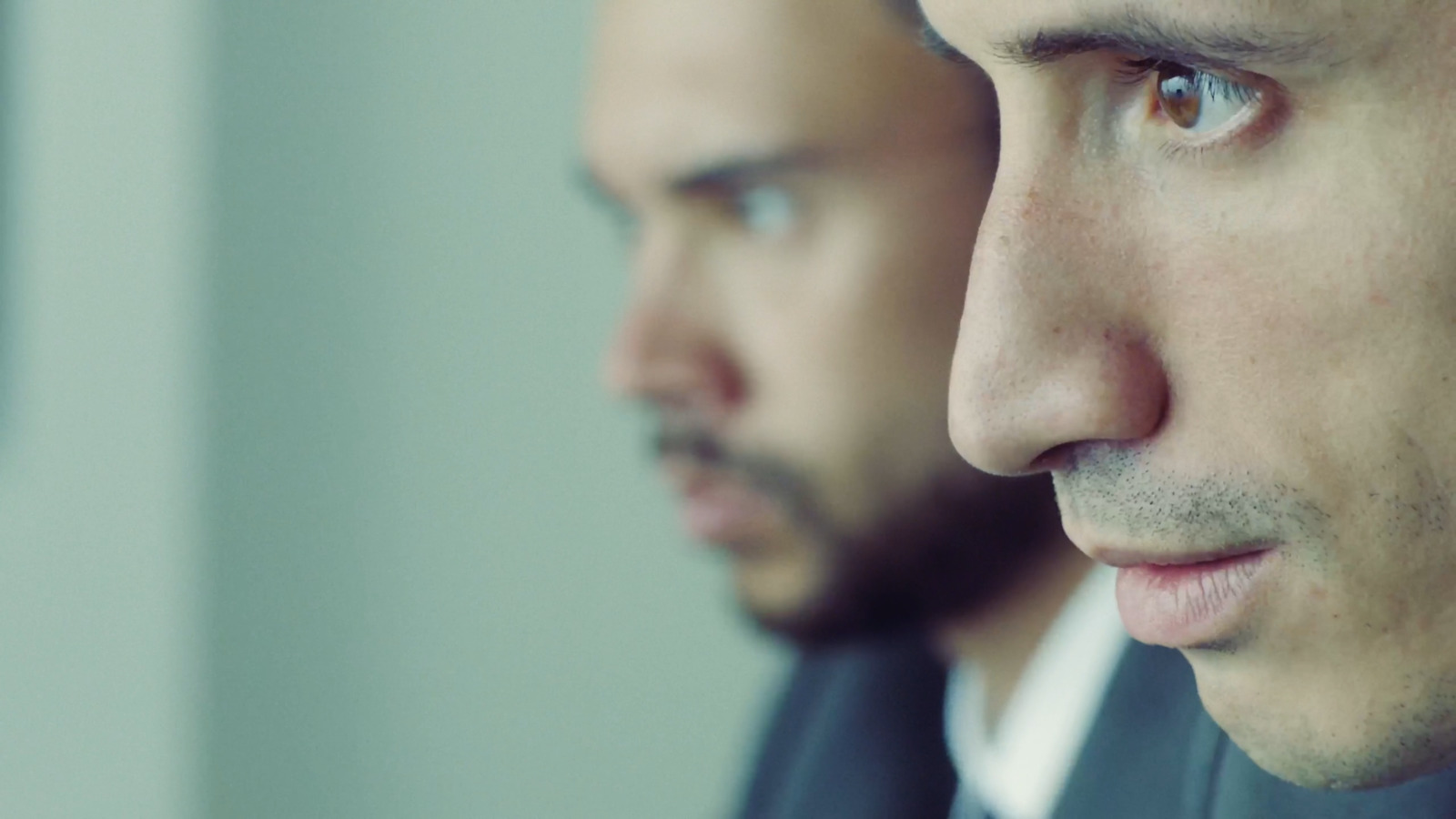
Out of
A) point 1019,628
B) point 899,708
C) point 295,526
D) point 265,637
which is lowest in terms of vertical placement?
point 265,637

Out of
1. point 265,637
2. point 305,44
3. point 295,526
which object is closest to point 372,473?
point 295,526

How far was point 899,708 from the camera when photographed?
0.87 meters

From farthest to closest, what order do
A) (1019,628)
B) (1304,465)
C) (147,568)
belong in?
(147,568)
(1019,628)
(1304,465)

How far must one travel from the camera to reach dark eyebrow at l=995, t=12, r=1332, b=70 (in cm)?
36

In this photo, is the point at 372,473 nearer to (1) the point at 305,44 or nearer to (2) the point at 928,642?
(1) the point at 305,44

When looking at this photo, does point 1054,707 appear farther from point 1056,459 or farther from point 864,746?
point 1056,459

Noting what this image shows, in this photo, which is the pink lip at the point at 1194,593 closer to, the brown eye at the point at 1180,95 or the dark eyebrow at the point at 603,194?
the brown eye at the point at 1180,95

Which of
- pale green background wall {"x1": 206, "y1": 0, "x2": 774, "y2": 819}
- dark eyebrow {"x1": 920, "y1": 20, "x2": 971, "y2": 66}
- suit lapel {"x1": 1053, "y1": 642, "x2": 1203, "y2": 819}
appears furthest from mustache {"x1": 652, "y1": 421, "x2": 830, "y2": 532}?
pale green background wall {"x1": 206, "y1": 0, "x2": 774, "y2": 819}

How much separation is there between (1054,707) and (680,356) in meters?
0.27

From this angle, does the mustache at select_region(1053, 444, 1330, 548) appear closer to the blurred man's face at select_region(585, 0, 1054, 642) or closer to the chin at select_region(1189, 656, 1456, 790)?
the chin at select_region(1189, 656, 1456, 790)

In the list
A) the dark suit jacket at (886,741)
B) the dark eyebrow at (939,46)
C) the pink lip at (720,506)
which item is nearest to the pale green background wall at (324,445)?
the dark suit jacket at (886,741)

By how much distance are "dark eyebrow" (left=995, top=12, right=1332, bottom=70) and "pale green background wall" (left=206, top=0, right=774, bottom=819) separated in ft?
3.13

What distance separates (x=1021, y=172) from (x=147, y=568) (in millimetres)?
1259

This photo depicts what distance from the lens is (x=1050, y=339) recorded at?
16.2 inches
